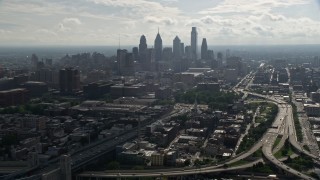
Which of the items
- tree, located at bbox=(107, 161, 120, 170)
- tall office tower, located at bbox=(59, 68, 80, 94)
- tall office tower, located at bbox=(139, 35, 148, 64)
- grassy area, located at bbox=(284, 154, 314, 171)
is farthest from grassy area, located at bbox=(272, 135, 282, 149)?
tall office tower, located at bbox=(139, 35, 148, 64)

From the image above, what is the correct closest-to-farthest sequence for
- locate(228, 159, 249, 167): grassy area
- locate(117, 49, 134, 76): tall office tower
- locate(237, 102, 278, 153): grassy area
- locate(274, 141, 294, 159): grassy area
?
locate(228, 159, 249, 167): grassy area < locate(274, 141, 294, 159): grassy area < locate(237, 102, 278, 153): grassy area < locate(117, 49, 134, 76): tall office tower

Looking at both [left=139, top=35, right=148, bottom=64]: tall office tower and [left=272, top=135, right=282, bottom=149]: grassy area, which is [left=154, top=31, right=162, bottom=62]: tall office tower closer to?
[left=139, top=35, right=148, bottom=64]: tall office tower

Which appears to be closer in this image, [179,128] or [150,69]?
[179,128]

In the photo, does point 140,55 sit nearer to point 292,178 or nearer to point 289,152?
point 289,152

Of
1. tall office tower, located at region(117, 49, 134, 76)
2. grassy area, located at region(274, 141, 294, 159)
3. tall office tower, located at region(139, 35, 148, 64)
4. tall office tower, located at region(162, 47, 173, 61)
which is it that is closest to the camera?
grassy area, located at region(274, 141, 294, 159)

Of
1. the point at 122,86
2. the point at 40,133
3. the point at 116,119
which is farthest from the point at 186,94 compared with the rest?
the point at 40,133
